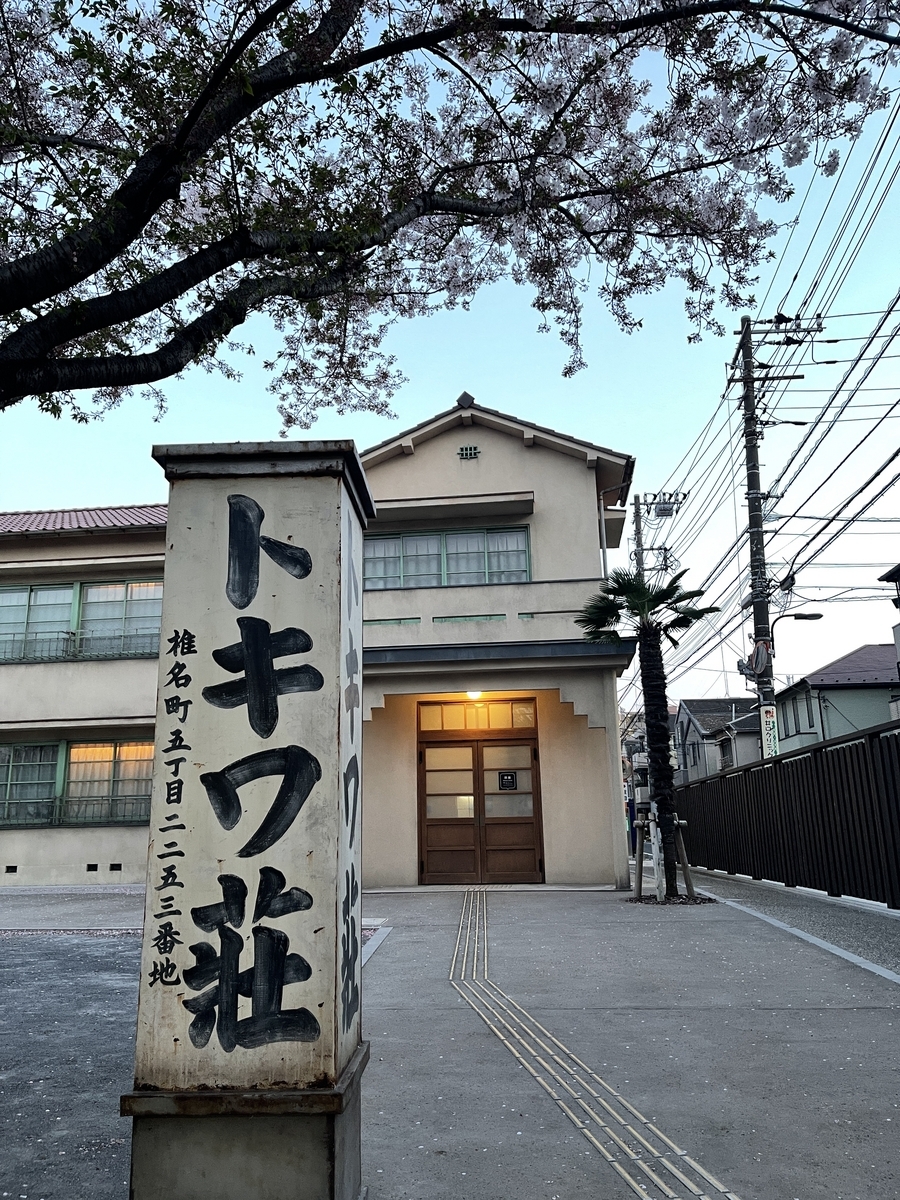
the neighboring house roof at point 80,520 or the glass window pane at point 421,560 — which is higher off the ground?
the neighboring house roof at point 80,520

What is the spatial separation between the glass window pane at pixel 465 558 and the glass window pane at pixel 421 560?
0.77ft

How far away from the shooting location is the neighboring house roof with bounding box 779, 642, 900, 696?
30.6 metres

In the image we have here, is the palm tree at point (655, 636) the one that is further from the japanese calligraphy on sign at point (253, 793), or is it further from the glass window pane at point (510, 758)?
the japanese calligraphy on sign at point (253, 793)

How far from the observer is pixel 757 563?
66.0 feet

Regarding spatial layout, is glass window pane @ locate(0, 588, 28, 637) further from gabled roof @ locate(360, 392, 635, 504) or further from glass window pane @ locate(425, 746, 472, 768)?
glass window pane @ locate(425, 746, 472, 768)

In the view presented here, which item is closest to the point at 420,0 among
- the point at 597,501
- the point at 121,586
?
the point at 597,501

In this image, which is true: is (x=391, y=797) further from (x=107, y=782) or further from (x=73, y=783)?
(x=73, y=783)

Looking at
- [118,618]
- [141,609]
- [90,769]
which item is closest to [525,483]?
[141,609]

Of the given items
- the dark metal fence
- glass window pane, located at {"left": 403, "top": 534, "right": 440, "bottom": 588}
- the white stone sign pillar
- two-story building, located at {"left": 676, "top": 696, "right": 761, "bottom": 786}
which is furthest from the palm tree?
two-story building, located at {"left": 676, "top": 696, "right": 761, "bottom": 786}

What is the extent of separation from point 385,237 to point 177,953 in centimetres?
526

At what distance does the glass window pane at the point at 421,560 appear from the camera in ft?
56.2

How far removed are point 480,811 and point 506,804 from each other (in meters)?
0.48

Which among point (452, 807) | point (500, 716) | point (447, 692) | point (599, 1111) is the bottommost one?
point (599, 1111)

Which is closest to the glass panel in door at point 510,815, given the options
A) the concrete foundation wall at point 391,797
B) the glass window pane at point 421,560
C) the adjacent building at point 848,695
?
the concrete foundation wall at point 391,797
